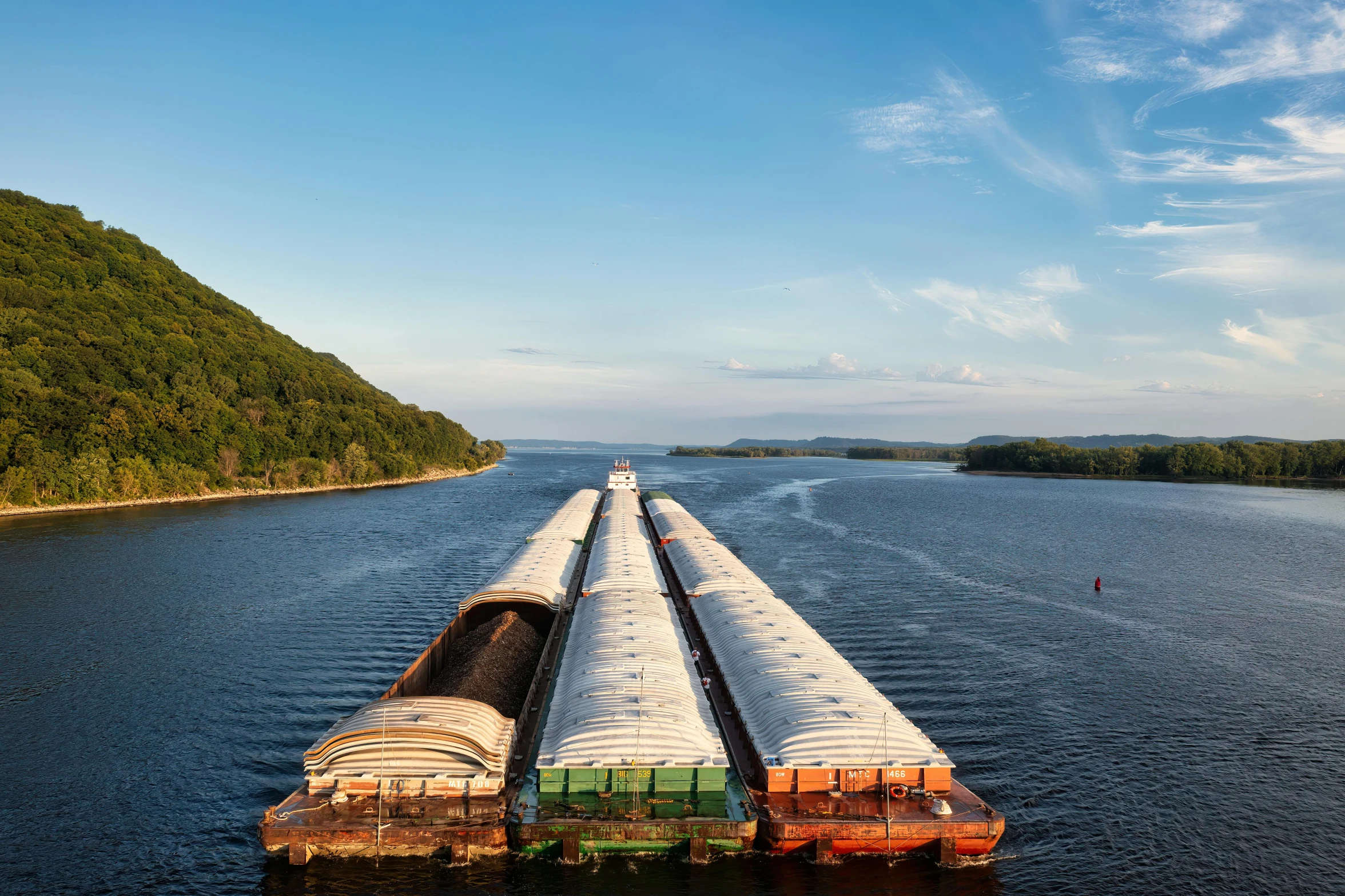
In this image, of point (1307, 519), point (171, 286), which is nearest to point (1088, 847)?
point (1307, 519)

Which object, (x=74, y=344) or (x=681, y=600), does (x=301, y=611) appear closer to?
(x=681, y=600)

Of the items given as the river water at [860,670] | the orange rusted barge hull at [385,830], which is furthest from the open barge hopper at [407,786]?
the river water at [860,670]

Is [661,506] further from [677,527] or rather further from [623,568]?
[623,568]

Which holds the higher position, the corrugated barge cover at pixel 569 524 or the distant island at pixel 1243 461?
the distant island at pixel 1243 461

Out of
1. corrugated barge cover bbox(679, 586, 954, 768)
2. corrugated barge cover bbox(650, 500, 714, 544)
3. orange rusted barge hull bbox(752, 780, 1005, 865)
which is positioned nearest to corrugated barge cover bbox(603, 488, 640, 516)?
corrugated barge cover bbox(650, 500, 714, 544)

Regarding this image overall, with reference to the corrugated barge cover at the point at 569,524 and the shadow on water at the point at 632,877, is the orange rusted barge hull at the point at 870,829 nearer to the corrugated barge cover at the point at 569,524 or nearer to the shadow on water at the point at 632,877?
the shadow on water at the point at 632,877

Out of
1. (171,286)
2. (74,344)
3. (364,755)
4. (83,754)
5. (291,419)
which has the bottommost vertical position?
(83,754)
